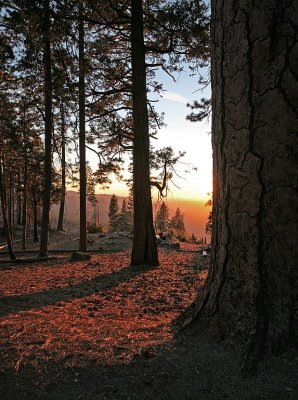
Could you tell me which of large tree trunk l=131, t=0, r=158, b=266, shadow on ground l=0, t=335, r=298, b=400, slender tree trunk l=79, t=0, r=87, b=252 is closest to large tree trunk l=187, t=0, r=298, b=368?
shadow on ground l=0, t=335, r=298, b=400

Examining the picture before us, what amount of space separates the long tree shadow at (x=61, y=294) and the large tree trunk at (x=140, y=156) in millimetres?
1574

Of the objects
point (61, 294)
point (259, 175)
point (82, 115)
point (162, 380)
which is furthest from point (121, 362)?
point (82, 115)

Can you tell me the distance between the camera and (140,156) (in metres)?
8.98

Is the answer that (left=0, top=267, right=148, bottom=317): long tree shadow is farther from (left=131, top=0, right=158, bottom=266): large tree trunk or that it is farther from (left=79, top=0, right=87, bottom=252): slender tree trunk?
(left=79, top=0, right=87, bottom=252): slender tree trunk

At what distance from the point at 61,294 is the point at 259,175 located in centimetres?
426

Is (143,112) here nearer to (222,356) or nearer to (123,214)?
(222,356)

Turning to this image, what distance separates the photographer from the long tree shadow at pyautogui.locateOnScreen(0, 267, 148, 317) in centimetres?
436

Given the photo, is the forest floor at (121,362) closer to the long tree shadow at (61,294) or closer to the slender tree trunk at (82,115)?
the long tree shadow at (61,294)

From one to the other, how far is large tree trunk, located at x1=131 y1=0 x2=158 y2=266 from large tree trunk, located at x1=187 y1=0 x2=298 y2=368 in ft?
21.5

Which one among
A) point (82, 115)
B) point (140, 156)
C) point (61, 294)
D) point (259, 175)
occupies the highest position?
point (82, 115)

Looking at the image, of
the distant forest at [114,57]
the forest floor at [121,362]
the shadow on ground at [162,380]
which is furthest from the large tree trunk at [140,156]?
the shadow on ground at [162,380]

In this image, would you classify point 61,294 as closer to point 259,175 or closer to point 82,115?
point 259,175

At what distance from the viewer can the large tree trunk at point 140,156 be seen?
881cm

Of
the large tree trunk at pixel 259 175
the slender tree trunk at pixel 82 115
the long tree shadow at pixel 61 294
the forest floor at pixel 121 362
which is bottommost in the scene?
the long tree shadow at pixel 61 294
